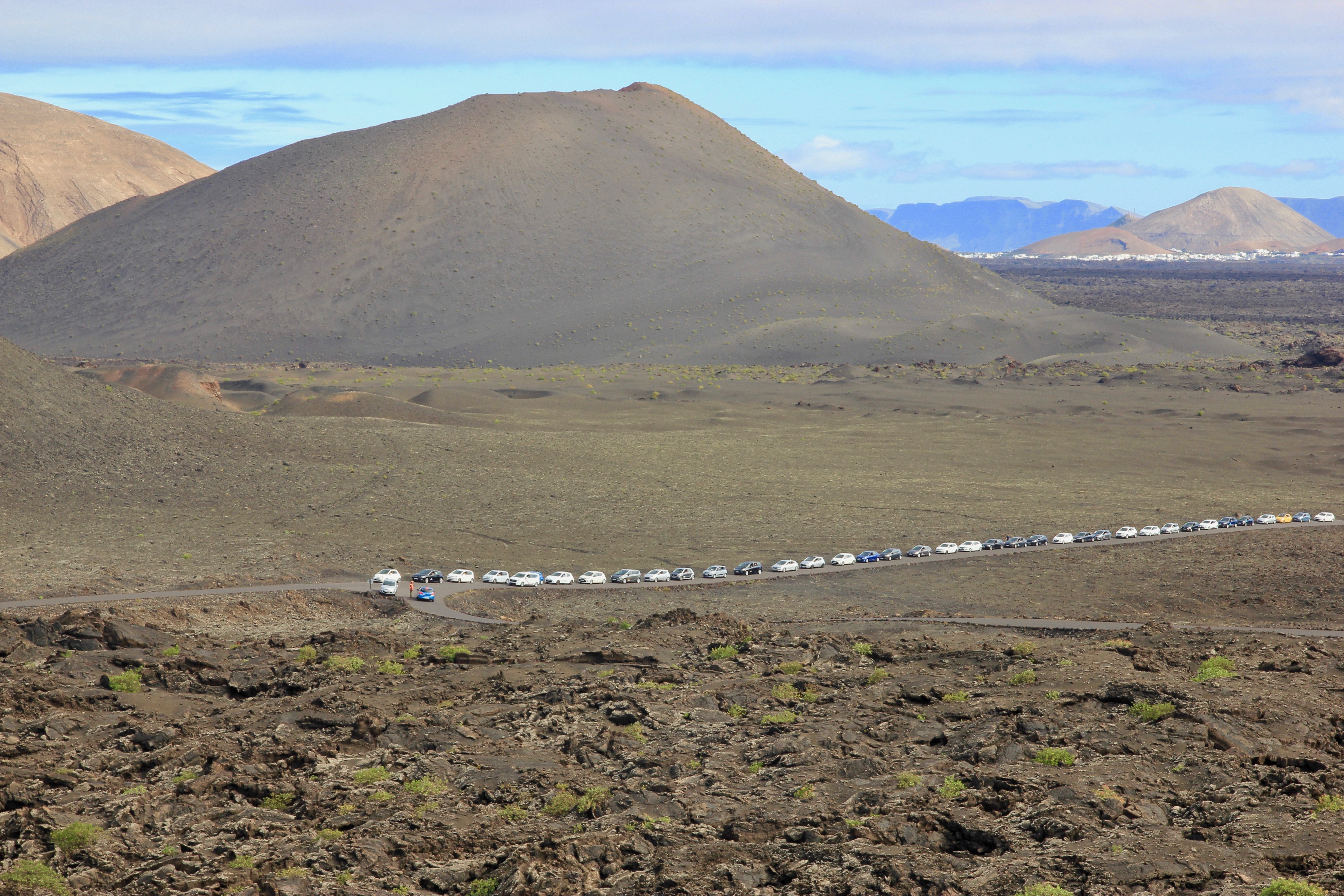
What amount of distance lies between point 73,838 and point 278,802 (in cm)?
342

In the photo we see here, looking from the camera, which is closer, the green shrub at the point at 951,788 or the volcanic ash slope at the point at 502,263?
the green shrub at the point at 951,788

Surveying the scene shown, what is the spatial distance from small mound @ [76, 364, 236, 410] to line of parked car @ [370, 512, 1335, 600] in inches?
1867

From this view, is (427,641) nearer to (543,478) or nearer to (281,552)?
(281,552)

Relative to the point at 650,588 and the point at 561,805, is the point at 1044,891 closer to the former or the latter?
the point at 561,805

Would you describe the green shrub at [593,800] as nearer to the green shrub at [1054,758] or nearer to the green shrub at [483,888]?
the green shrub at [483,888]

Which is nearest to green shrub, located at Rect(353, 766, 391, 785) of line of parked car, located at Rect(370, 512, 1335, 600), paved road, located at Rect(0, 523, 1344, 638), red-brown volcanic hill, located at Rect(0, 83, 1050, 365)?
paved road, located at Rect(0, 523, 1344, 638)

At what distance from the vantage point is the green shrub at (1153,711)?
987 inches

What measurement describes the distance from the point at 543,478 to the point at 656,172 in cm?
12276

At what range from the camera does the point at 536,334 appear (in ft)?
455

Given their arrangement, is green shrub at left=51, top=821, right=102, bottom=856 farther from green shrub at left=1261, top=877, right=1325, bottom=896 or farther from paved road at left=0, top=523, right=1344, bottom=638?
paved road at left=0, top=523, right=1344, bottom=638

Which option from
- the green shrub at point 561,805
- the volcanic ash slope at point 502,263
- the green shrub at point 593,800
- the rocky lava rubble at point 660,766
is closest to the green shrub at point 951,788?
the rocky lava rubble at point 660,766

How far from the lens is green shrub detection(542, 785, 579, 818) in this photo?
68.6ft

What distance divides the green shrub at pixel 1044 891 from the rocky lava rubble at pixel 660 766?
0.31 meters

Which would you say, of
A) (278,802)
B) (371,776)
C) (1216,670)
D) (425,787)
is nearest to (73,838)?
(278,802)
